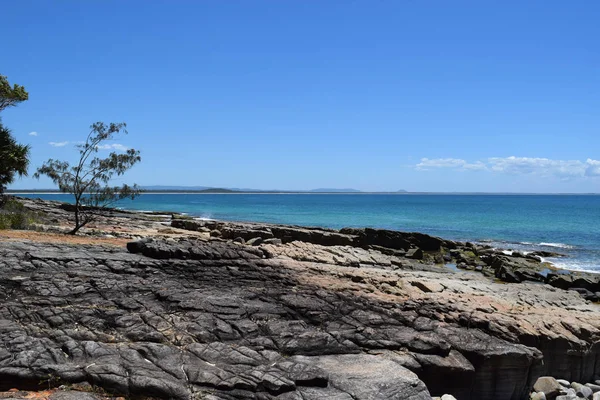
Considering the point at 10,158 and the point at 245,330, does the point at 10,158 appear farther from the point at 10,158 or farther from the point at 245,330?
the point at 245,330

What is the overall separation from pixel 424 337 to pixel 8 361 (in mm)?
9410

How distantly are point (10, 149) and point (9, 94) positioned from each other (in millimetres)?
3746

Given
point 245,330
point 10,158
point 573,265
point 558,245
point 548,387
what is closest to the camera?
point 245,330

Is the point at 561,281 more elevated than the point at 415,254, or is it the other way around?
the point at 415,254

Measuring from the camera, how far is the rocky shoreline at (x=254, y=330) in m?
9.95

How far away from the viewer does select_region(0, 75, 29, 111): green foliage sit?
29312 millimetres

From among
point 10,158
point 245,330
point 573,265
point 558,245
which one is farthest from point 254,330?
point 558,245

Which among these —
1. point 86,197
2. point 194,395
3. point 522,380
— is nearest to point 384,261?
point 522,380

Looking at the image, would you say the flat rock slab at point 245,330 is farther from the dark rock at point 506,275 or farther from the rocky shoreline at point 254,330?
the dark rock at point 506,275

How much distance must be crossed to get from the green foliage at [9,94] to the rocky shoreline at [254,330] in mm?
15153

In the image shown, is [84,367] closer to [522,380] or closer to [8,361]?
[8,361]

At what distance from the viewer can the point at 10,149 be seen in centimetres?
2805

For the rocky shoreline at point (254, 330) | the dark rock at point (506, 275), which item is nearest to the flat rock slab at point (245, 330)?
the rocky shoreline at point (254, 330)

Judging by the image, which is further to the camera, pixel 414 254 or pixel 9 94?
pixel 414 254
